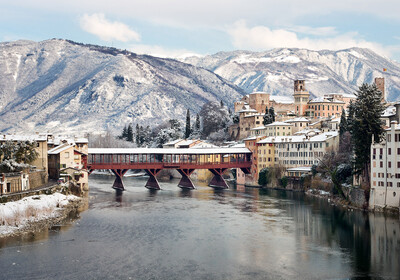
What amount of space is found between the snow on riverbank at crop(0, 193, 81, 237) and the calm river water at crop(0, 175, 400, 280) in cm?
310

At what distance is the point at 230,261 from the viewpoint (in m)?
47.8

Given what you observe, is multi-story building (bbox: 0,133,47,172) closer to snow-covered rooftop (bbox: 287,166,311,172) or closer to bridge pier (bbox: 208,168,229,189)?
bridge pier (bbox: 208,168,229,189)

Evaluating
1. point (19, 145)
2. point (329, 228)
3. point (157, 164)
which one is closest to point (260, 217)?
point (329, 228)

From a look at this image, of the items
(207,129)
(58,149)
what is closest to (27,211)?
(58,149)

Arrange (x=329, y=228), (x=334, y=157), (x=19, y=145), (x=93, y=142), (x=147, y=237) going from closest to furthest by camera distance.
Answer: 1. (x=147, y=237)
2. (x=329, y=228)
3. (x=19, y=145)
4. (x=334, y=157)
5. (x=93, y=142)

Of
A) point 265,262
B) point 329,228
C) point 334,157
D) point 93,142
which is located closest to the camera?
point 265,262

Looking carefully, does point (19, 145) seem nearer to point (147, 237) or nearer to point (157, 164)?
point (147, 237)

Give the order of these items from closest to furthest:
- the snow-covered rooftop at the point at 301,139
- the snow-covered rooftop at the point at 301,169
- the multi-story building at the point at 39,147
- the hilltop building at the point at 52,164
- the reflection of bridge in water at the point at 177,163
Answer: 1. the hilltop building at the point at 52,164
2. the multi-story building at the point at 39,147
3. the snow-covered rooftop at the point at 301,169
4. the reflection of bridge in water at the point at 177,163
5. the snow-covered rooftop at the point at 301,139

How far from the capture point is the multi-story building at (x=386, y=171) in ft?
227

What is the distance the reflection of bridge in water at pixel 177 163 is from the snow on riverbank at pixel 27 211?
1382 inches

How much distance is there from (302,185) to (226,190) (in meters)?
14.0

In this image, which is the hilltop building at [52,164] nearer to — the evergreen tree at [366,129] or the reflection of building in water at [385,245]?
the reflection of building in water at [385,245]

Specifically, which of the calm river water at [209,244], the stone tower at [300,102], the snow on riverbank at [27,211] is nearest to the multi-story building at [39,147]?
the calm river water at [209,244]

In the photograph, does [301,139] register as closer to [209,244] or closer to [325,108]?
[325,108]
